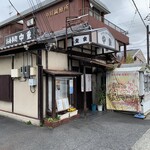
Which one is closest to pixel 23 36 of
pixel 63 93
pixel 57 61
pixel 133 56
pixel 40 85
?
pixel 57 61

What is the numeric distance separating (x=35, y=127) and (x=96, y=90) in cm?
488

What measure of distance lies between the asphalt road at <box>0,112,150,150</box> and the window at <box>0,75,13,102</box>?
1.04 meters

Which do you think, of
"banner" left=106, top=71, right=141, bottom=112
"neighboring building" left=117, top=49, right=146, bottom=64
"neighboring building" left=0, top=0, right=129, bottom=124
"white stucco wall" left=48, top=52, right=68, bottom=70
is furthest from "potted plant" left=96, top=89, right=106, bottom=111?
"neighboring building" left=117, top=49, right=146, bottom=64

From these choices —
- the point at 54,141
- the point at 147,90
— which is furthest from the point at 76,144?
the point at 147,90

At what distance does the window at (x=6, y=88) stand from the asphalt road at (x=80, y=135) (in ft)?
3.41

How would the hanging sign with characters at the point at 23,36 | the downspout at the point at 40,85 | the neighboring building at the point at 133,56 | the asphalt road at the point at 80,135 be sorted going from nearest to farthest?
the asphalt road at the point at 80,135 → the downspout at the point at 40,85 → the hanging sign with characters at the point at 23,36 → the neighboring building at the point at 133,56

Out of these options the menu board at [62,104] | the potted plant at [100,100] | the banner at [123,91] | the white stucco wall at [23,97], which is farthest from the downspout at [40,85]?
the banner at [123,91]

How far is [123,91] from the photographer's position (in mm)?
9781

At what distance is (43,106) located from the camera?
295 inches

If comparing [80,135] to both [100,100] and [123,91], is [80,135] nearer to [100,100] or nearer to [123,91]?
[100,100]

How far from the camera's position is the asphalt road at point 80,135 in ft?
17.3

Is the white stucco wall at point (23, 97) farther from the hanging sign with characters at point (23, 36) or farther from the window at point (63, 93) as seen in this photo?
the hanging sign with characters at point (23, 36)

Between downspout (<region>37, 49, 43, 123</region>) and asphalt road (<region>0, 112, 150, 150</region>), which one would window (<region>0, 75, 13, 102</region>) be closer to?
asphalt road (<region>0, 112, 150, 150</region>)

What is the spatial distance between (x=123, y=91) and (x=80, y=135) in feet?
14.5
